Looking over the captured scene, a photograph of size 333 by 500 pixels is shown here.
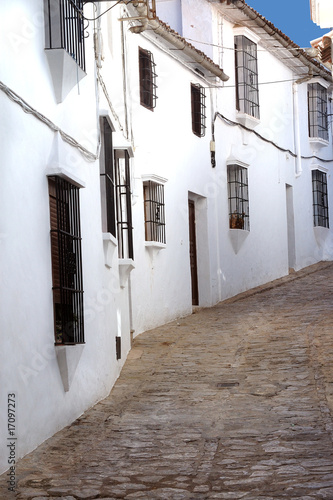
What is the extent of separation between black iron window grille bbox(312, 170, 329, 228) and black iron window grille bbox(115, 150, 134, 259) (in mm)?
12015

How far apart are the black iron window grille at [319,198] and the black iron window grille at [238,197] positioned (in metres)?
5.15

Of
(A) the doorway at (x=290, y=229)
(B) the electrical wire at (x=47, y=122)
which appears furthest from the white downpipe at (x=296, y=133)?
(B) the electrical wire at (x=47, y=122)

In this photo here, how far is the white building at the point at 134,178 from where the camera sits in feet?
21.3

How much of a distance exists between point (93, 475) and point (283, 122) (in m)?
15.8

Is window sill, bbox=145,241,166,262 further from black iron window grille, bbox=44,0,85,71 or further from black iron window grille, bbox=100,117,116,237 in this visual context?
black iron window grille, bbox=44,0,85,71

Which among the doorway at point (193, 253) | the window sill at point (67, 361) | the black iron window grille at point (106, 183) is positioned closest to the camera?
the window sill at point (67, 361)

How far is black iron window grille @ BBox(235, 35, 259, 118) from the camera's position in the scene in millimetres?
18094

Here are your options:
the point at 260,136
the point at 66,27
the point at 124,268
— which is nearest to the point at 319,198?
the point at 260,136

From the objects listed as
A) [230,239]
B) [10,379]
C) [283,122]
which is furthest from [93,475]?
[283,122]

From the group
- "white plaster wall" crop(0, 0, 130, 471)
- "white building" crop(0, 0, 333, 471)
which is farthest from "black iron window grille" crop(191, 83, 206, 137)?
"white plaster wall" crop(0, 0, 130, 471)

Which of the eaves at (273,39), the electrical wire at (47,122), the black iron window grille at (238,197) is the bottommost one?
the electrical wire at (47,122)

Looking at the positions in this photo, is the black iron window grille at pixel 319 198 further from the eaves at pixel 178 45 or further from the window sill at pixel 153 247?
the window sill at pixel 153 247

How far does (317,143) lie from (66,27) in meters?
15.3

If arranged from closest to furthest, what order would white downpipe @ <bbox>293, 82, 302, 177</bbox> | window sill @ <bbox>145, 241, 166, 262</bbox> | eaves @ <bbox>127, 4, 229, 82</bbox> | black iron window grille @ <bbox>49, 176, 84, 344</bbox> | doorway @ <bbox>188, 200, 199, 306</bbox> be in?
1. black iron window grille @ <bbox>49, 176, 84, 344</bbox>
2. eaves @ <bbox>127, 4, 229, 82</bbox>
3. window sill @ <bbox>145, 241, 166, 262</bbox>
4. doorway @ <bbox>188, 200, 199, 306</bbox>
5. white downpipe @ <bbox>293, 82, 302, 177</bbox>
